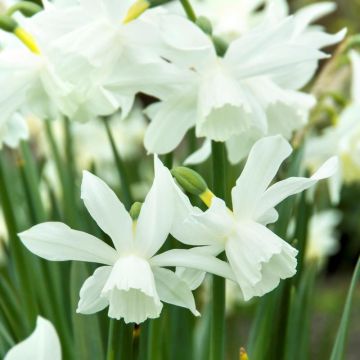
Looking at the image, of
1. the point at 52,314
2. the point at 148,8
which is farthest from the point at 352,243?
the point at 148,8

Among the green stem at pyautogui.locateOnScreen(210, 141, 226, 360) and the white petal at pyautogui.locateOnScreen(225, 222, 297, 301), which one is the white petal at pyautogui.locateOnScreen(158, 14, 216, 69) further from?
the white petal at pyautogui.locateOnScreen(225, 222, 297, 301)

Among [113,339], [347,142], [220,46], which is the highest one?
[220,46]

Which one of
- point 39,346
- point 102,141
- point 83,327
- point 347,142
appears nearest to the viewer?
point 39,346

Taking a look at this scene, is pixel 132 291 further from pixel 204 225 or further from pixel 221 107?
pixel 221 107

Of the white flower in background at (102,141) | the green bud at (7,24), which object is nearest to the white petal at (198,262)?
the green bud at (7,24)

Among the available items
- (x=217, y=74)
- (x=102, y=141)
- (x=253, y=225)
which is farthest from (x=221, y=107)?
(x=102, y=141)

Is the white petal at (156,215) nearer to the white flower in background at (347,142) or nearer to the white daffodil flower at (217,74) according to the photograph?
A: the white daffodil flower at (217,74)
